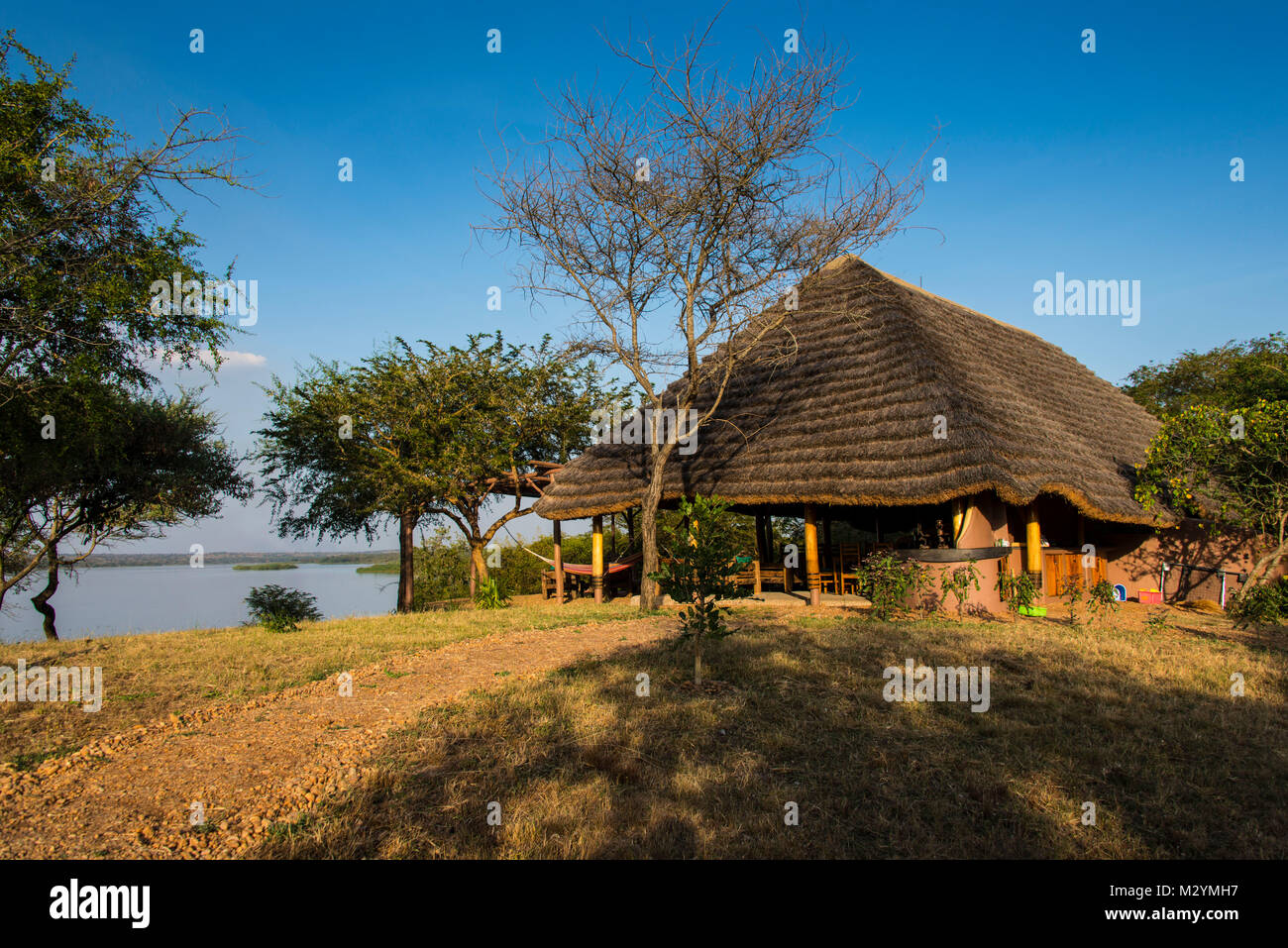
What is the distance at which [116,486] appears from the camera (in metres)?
13.9

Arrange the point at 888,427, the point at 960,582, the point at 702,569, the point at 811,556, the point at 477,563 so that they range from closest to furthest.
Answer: the point at 702,569 → the point at 960,582 → the point at 888,427 → the point at 811,556 → the point at 477,563

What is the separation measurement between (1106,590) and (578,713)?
8.77 meters

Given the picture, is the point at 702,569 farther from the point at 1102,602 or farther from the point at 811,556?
the point at 1102,602

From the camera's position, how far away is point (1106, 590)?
9.91 meters

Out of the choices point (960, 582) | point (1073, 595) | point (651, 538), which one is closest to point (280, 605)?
point (651, 538)

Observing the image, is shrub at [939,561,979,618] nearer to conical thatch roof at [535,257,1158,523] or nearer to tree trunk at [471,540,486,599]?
conical thatch roof at [535,257,1158,523]

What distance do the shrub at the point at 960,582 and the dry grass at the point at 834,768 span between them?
9.21ft

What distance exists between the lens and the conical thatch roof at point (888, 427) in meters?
10.2

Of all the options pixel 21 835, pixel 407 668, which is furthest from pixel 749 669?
pixel 21 835

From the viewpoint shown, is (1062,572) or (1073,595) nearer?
(1073,595)

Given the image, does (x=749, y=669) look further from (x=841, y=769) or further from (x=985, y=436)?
(x=985, y=436)

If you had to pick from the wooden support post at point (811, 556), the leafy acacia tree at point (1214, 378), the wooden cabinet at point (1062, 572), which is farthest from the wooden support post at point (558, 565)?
the leafy acacia tree at point (1214, 378)

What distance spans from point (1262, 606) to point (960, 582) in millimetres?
4220

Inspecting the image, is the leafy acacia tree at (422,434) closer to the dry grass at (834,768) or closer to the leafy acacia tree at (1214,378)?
the dry grass at (834,768)
